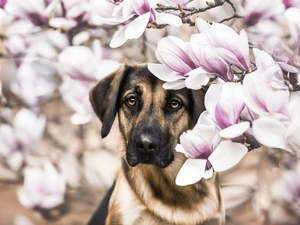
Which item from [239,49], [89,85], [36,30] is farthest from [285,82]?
[36,30]

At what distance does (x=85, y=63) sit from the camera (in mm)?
865

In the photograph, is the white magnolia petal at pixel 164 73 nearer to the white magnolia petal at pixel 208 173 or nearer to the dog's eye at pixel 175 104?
the dog's eye at pixel 175 104

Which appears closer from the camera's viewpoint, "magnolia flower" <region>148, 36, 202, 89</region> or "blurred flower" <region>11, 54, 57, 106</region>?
"magnolia flower" <region>148, 36, 202, 89</region>

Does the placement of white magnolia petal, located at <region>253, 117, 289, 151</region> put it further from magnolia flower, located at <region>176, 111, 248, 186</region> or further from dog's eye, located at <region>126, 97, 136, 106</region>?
dog's eye, located at <region>126, 97, 136, 106</region>

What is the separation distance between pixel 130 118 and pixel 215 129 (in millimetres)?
147

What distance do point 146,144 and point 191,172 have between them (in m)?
0.08

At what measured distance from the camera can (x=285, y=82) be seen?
0.76 meters

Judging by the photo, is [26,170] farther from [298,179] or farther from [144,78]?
[298,179]

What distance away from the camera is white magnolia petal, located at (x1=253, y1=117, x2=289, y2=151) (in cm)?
68

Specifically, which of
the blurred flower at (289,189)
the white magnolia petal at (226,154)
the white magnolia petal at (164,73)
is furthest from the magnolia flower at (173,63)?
the blurred flower at (289,189)

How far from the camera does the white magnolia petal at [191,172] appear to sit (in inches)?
29.0

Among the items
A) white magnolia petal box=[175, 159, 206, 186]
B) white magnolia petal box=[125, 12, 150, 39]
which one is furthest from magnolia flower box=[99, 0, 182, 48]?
white magnolia petal box=[175, 159, 206, 186]

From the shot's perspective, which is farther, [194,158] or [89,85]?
[89,85]

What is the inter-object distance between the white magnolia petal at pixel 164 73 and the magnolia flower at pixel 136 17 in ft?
0.19
